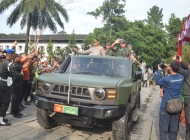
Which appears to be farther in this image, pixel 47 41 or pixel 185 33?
pixel 47 41

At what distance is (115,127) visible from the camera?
490cm

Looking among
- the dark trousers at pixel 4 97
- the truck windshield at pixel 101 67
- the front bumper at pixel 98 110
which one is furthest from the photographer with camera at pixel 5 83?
the front bumper at pixel 98 110

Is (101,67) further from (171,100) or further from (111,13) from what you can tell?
(111,13)

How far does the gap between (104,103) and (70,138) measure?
127 centimetres

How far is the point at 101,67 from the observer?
5.76 meters

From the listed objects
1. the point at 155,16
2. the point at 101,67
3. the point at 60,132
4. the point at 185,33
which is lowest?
the point at 60,132

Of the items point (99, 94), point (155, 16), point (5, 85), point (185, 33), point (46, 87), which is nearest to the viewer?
point (99, 94)

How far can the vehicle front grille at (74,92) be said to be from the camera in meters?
4.70

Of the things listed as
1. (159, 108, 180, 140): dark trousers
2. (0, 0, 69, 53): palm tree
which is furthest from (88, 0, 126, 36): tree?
(159, 108, 180, 140): dark trousers

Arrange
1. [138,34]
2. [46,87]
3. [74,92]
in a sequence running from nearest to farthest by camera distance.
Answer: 1. [74,92]
2. [46,87]
3. [138,34]

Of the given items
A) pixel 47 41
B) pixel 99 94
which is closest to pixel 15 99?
pixel 99 94

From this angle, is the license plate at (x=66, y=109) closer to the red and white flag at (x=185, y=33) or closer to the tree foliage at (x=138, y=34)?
the red and white flag at (x=185, y=33)

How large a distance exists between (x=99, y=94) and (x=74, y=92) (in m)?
0.54

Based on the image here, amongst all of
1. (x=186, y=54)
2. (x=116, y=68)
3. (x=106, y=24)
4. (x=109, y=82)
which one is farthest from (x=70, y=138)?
(x=106, y=24)
